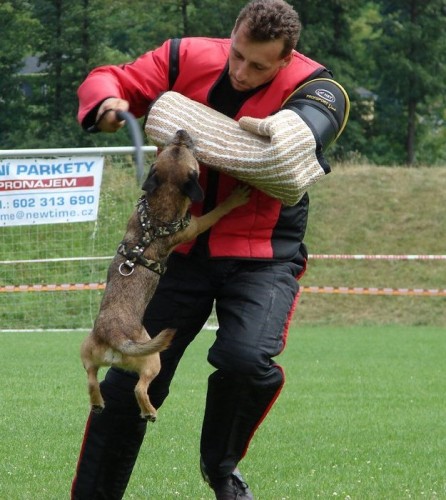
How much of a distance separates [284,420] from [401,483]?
2422mm

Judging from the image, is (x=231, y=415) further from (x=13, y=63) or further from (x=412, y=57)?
(x=412, y=57)

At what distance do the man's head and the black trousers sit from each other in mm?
871

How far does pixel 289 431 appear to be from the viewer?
817cm

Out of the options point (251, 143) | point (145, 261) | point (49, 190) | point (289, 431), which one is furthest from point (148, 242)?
point (49, 190)

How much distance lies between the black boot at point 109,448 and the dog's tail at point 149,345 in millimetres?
383

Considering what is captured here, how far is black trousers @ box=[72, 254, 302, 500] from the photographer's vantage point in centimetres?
518

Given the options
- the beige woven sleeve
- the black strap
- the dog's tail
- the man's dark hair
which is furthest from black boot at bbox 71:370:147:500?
the man's dark hair

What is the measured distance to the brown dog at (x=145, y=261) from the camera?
5094mm

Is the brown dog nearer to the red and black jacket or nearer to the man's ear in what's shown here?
the red and black jacket

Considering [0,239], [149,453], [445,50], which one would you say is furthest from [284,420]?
[445,50]

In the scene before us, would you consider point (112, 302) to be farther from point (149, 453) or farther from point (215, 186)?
point (149, 453)

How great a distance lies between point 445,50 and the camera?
4122 cm

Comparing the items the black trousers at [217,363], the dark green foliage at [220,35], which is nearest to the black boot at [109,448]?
the black trousers at [217,363]

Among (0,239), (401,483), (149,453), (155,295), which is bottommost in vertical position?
(0,239)
